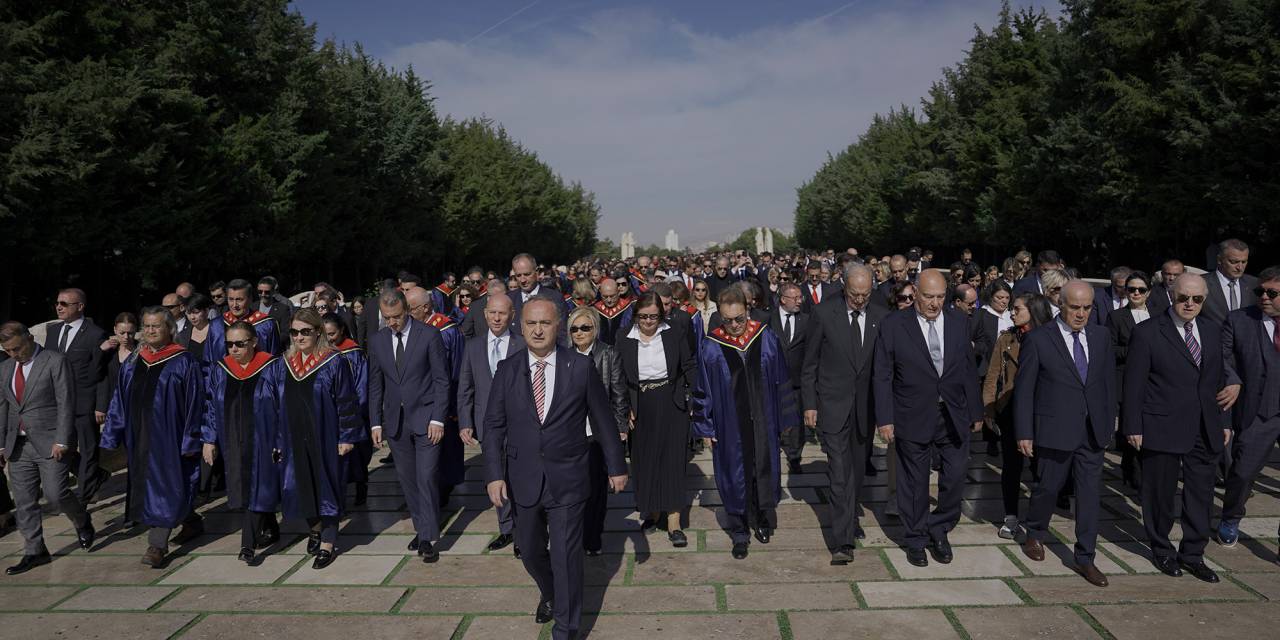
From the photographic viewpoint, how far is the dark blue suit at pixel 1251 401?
5.89 metres

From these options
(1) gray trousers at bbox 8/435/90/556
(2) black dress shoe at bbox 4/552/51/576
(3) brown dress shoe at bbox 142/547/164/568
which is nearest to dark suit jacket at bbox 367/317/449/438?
(3) brown dress shoe at bbox 142/547/164/568

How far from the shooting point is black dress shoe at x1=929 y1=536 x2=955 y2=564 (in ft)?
19.1

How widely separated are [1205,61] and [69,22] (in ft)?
84.8

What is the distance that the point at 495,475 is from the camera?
4.70 meters

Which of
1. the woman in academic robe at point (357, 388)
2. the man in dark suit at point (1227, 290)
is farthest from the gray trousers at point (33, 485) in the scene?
the man in dark suit at point (1227, 290)

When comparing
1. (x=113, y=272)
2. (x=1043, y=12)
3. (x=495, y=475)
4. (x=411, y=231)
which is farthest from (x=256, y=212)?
(x=1043, y=12)

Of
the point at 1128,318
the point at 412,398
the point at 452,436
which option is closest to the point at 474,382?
the point at 412,398

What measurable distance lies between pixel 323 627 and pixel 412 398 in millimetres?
1892

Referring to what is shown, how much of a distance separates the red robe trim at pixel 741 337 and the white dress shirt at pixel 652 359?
0.43m

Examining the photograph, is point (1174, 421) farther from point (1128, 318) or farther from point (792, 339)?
point (792, 339)

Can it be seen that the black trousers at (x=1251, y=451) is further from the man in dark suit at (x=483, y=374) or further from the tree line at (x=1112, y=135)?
the tree line at (x=1112, y=135)

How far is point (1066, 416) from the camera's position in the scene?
18.2ft

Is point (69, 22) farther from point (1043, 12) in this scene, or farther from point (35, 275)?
point (1043, 12)

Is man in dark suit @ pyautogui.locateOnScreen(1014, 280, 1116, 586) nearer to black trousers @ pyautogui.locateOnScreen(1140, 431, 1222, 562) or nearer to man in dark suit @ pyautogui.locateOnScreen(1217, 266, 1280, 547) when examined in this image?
black trousers @ pyautogui.locateOnScreen(1140, 431, 1222, 562)
